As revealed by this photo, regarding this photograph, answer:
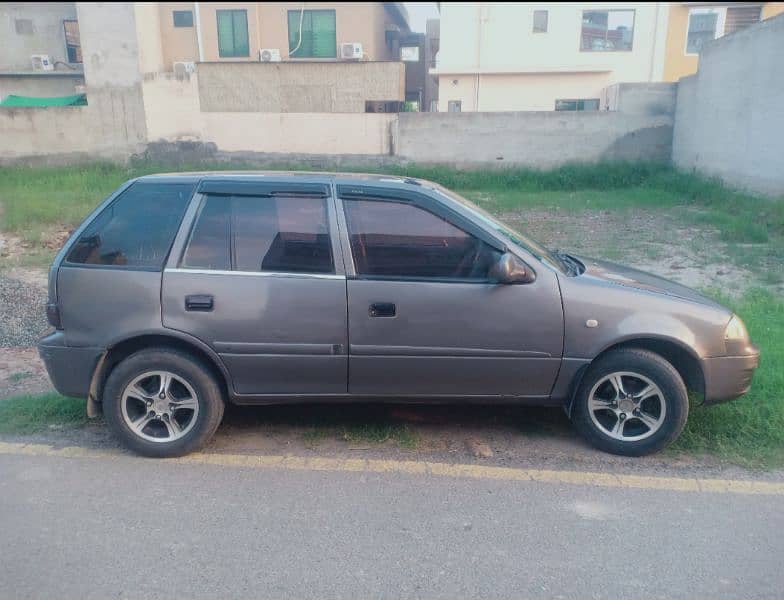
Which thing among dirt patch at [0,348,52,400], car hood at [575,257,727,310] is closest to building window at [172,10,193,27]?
dirt patch at [0,348,52,400]

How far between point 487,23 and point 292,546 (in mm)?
24556

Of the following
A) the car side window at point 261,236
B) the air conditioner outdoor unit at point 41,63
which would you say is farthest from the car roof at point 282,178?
the air conditioner outdoor unit at point 41,63

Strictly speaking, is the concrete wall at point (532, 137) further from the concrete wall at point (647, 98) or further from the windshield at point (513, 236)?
the windshield at point (513, 236)

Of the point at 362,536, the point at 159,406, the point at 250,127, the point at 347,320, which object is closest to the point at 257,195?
the point at 347,320

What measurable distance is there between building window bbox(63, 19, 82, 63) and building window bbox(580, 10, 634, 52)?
19.5m

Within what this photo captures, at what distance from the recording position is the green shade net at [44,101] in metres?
22.7

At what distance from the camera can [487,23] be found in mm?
24562

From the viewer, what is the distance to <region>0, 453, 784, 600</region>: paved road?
9.55 ft

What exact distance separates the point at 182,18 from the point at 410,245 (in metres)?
23.8

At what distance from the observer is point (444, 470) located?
3939 millimetres

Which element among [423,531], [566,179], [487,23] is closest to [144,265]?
[423,531]

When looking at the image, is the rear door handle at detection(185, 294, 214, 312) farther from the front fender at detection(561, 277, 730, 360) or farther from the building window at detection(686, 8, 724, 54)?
the building window at detection(686, 8, 724, 54)

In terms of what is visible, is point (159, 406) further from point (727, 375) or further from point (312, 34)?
point (312, 34)

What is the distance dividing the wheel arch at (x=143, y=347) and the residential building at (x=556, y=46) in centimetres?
2254
